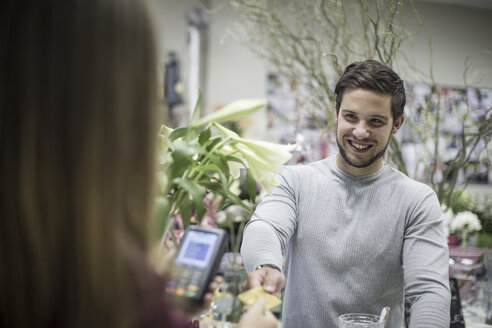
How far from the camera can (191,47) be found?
5297 mm

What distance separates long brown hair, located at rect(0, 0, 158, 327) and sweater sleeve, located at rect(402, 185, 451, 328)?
34.7 inches

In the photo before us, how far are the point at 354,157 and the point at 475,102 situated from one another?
3.65m

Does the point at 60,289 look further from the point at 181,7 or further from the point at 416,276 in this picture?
the point at 181,7

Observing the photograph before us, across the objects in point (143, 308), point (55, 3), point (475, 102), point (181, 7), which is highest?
point (181, 7)

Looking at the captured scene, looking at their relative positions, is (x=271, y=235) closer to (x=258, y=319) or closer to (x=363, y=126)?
(x=363, y=126)

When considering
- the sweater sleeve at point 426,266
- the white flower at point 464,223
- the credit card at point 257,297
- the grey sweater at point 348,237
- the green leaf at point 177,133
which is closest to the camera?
the credit card at point 257,297

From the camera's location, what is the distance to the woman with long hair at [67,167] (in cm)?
48

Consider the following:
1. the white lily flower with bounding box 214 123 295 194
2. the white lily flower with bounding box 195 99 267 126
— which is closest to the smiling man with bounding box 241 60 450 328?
the white lily flower with bounding box 214 123 295 194

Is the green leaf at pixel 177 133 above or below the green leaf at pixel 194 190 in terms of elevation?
above

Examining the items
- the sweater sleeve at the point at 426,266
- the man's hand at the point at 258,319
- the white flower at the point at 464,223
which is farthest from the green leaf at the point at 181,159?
the white flower at the point at 464,223

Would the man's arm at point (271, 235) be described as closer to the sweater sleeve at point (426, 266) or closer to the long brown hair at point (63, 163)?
the sweater sleeve at point (426, 266)

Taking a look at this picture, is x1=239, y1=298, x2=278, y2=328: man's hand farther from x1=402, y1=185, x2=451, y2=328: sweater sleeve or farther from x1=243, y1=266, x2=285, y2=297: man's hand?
x1=402, y1=185, x2=451, y2=328: sweater sleeve

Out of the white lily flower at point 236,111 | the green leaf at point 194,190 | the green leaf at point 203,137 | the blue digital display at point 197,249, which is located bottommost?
the blue digital display at point 197,249

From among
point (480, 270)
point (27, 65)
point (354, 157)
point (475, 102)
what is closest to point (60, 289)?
point (27, 65)
